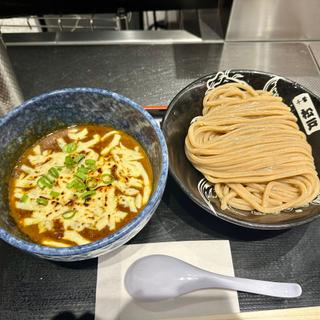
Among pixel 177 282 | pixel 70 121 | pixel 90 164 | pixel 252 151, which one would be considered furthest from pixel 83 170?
pixel 252 151

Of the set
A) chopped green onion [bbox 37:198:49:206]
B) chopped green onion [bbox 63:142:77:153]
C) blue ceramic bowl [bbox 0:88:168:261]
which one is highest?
blue ceramic bowl [bbox 0:88:168:261]

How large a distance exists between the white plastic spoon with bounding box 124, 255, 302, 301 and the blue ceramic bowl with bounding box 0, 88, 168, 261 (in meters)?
0.28

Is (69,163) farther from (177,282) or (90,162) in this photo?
→ (177,282)

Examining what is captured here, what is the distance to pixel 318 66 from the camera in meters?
2.00

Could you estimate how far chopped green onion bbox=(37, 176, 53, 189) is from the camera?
44.3 inches

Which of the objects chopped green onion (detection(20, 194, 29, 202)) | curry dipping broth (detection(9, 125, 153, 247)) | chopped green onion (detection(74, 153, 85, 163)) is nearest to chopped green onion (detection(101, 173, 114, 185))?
curry dipping broth (detection(9, 125, 153, 247))

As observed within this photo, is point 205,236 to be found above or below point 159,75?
below

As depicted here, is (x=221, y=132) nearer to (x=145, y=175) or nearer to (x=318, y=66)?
(x=145, y=175)

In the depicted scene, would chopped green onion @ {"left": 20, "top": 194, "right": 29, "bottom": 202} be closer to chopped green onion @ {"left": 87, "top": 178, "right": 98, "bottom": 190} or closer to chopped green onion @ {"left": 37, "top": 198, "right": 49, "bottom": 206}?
chopped green onion @ {"left": 37, "top": 198, "right": 49, "bottom": 206}

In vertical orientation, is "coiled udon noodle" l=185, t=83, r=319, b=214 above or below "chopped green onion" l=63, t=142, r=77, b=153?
below

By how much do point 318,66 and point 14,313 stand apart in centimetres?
207

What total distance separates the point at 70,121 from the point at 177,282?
2.42 ft

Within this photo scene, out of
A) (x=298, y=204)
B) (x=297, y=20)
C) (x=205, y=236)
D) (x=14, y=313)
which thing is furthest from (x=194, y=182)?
(x=297, y=20)

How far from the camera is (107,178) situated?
115 centimetres
